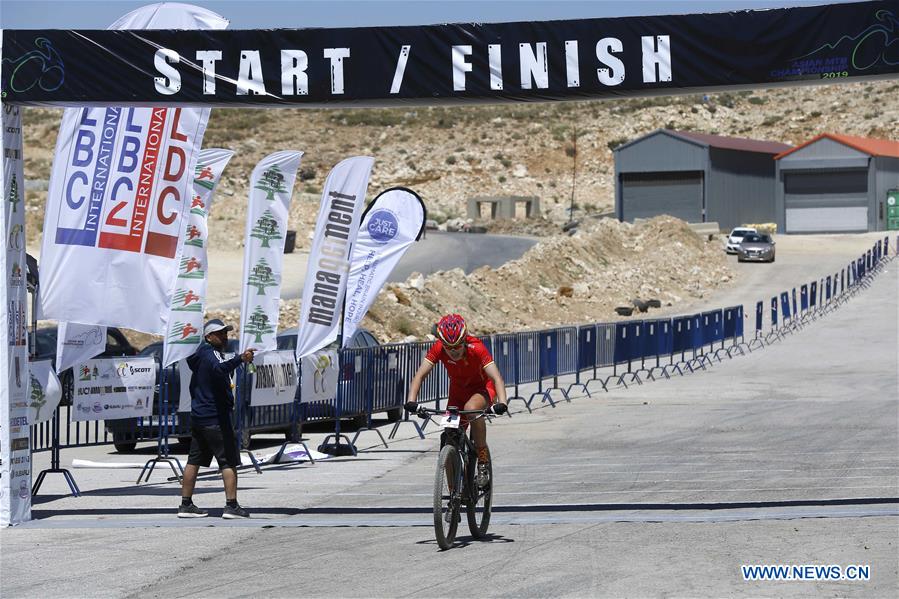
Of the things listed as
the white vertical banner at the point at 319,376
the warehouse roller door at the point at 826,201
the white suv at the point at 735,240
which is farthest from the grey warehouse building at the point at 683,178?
the white vertical banner at the point at 319,376

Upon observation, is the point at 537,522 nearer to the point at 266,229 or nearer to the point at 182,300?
Answer: the point at 182,300

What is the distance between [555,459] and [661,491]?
364cm

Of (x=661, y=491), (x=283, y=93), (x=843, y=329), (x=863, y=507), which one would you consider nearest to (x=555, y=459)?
(x=661, y=491)

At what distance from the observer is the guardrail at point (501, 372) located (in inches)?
687

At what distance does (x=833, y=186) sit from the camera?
7081 cm

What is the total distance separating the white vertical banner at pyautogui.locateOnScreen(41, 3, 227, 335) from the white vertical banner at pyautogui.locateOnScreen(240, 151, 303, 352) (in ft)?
9.28

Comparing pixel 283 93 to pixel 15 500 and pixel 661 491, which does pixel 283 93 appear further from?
pixel 661 491

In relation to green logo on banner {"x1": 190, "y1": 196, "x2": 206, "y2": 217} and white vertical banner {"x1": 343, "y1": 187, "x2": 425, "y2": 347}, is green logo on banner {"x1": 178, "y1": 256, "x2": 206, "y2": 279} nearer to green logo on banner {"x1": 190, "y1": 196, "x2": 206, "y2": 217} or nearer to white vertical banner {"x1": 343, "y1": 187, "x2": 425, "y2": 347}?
green logo on banner {"x1": 190, "y1": 196, "x2": 206, "y2": 217}

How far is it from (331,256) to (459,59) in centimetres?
612

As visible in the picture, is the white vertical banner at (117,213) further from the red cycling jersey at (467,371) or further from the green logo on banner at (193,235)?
the red cycling jersey at (467,371)

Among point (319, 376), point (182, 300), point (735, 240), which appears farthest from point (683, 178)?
point (182, 300)

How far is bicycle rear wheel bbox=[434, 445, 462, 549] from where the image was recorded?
10081 mm

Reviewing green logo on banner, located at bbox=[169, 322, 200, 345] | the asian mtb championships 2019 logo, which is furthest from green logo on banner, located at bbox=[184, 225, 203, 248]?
the asian mtb championships 2019 logo

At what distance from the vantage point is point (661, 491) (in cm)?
1366
